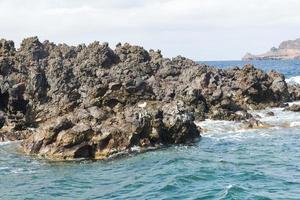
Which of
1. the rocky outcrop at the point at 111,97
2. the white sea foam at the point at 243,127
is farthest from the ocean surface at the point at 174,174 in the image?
the white sea foam at the point at 243,127

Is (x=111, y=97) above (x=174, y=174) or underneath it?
above

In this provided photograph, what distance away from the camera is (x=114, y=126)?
39844 millimetres

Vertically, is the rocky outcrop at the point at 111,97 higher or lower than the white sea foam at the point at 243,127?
higher

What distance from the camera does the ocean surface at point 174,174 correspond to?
27.2m

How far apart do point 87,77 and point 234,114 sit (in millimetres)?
20167

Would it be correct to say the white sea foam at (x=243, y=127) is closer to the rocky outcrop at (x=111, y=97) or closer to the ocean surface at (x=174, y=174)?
the rocky outcrop at (x=111, y=97)

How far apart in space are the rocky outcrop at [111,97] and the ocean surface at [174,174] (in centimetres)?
213

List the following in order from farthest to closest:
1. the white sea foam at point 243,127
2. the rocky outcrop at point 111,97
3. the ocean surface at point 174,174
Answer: the white sea foam at point 243,127 → the rocky outcrop at point 111,97 → the ocean surface at point 174,174

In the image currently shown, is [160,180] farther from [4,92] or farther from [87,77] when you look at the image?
[87,77]

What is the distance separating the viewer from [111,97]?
166ft

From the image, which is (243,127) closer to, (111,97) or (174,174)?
(111,97)

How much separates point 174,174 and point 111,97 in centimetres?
2088

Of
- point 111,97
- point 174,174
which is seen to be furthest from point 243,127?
point 174,174

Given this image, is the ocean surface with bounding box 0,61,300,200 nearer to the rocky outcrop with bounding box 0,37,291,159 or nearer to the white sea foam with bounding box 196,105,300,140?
the rocky outcrop with bounding box 0,37,291,159
